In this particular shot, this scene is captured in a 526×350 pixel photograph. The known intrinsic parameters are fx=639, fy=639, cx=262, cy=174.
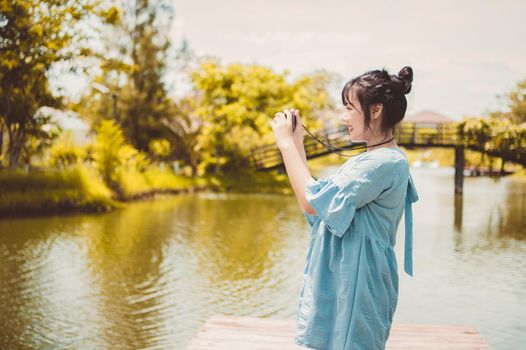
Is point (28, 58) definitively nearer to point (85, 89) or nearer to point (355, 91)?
point (85, 89)

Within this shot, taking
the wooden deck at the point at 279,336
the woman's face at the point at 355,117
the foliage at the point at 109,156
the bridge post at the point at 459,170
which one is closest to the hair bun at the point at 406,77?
the woman's face at the point at 355,117

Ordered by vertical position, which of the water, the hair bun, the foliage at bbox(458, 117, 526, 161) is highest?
the foliage at bbox(458, 117, 526, 161)

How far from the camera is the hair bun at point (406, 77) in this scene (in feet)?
6.09

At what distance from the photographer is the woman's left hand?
184cm

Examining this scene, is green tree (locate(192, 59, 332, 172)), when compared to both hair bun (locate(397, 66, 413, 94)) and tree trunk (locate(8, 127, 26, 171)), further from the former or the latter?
hair bun (locate(397, 66, 413, 94))

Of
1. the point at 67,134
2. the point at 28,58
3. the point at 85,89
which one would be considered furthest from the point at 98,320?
the point at 67,134

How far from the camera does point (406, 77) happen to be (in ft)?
6.20

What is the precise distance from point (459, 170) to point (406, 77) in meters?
18.9

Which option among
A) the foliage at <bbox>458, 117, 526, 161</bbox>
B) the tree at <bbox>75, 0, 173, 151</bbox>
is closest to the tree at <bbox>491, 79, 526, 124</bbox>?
the foliage at <bbox>458, 117, 526, 161</bbox>

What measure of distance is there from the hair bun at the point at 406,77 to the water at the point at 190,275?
11.8 feet

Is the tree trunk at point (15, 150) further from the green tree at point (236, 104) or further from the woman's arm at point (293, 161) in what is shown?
the woman's arm at point (293, 161)

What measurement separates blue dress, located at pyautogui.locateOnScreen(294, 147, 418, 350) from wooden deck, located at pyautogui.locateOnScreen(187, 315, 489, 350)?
162cm

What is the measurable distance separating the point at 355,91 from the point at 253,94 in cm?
2003

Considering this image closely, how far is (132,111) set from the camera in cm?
2209
